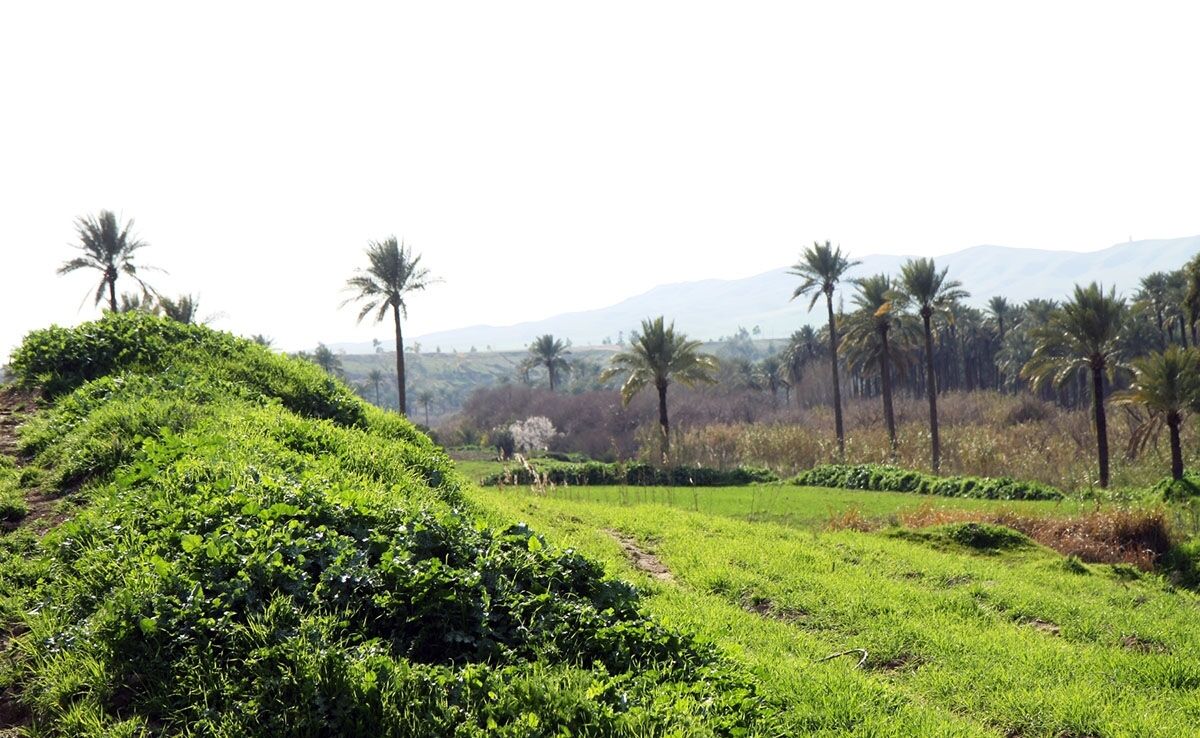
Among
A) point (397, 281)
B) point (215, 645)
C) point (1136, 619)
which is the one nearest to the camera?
point (215, 645)

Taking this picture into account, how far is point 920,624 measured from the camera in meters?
8.32

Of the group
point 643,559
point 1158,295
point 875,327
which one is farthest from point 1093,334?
point 1158,295

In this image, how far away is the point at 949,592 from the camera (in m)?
10.1

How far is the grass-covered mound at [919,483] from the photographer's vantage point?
86.3 ft

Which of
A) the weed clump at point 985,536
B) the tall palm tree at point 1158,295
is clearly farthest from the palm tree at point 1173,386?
the tall palm tree at point 1158,295

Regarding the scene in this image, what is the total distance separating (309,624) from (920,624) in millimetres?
6320

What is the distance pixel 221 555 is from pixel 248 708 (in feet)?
4.04

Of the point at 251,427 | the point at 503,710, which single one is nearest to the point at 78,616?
the point at 503,710

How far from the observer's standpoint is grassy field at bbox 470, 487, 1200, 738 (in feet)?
19.9

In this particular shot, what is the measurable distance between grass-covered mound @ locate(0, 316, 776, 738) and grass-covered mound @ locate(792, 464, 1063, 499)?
24490mm

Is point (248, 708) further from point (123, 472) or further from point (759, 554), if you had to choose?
point (759, 554)

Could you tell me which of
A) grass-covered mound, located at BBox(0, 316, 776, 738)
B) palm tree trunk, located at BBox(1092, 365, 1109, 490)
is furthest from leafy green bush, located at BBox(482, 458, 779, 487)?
grass-covered mound, located at BBox(0, 316, 776, 738)

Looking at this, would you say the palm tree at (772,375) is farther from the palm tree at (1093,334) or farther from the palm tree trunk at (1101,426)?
the palm tree trunk at (1101,426)

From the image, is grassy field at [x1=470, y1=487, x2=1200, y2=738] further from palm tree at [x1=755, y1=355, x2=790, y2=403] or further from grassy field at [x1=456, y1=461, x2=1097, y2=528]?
palm tree at [x1=755, y1=355, x2=790, y2=403]
